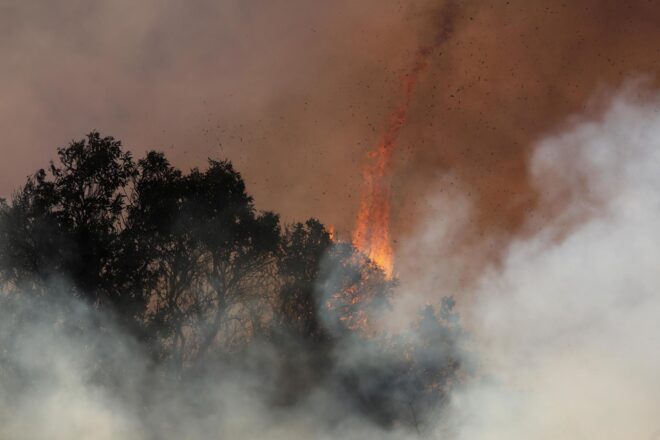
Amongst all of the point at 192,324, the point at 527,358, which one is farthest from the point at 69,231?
the point at 527,358

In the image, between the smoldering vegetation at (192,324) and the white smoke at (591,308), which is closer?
the white smoke at (591,308)

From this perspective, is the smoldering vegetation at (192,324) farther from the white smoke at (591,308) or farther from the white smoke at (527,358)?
the white smoke at (591,308)

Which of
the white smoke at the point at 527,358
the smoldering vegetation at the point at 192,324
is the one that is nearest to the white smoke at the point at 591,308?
the white smoke at the point at 527,358

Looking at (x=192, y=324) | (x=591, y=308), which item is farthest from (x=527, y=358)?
(x=192, y=324)

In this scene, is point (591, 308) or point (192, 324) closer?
point (591, 308)

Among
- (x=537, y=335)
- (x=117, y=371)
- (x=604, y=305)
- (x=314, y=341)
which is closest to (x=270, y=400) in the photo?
(x=314, y=341)

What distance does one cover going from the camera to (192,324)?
30.3 meters

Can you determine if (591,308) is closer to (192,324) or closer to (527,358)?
(527,358)

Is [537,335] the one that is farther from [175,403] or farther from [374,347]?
[175,403]

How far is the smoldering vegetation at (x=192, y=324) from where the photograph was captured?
1083 inches

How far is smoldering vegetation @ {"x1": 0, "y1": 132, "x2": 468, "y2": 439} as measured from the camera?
90.3 feet

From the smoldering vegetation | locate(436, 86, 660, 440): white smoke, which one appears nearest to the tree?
the smoldering vegetation

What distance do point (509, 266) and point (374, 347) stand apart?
6.52 meters

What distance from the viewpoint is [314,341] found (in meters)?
31.5
